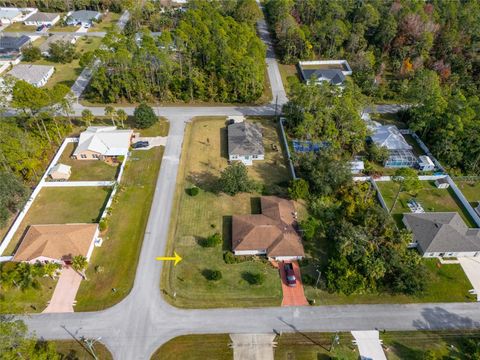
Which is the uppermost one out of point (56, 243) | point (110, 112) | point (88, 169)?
point (110, 112)

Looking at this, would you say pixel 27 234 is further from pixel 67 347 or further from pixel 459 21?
pixel 459 21

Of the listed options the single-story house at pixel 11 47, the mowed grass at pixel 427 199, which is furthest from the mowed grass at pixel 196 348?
the single-story house at pixel 11 47

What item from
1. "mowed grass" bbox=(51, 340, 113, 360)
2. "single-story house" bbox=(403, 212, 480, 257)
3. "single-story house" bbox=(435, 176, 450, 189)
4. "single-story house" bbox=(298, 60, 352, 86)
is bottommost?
"mowed grass" bbox=(51, 340, 113, 360)

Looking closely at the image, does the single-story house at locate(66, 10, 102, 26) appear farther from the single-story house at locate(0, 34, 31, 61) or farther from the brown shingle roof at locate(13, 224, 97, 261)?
the brown shingle roof at locate(13, 224, 97, 261)

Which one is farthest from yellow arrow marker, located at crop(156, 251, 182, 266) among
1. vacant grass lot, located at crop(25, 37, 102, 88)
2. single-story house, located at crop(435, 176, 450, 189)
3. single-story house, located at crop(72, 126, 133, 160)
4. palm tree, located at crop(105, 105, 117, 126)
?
vacant grass lot, located at crop(25, 37, 102, 88)

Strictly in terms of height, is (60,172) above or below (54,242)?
below

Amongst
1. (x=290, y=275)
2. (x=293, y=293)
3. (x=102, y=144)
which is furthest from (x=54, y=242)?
(x=293, y=293)

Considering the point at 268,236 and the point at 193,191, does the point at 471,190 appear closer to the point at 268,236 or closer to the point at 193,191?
the point at 268,236
